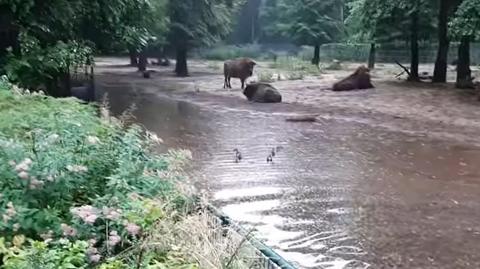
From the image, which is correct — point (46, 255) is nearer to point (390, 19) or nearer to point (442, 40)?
point (442, 40)

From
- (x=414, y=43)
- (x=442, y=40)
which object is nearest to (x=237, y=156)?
(x=442, y=40)

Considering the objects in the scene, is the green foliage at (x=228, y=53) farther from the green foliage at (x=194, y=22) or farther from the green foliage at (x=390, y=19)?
the green foliage at (x=390, y=19)

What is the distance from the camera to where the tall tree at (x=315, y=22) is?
41906 millimetres

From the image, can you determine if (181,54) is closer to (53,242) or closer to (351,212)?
(351,212)

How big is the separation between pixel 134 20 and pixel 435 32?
55.8 ft

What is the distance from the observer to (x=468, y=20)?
19453 mm

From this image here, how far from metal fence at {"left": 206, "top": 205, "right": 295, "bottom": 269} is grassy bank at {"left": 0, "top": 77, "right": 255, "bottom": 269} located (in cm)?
8

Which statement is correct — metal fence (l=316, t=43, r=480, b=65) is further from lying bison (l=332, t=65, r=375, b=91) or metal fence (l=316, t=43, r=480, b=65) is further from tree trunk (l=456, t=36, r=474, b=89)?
lying bison (l=332, t=65, r=375, b=91)

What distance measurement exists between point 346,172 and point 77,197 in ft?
22.3

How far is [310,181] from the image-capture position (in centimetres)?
949

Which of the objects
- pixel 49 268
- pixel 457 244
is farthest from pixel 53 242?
pixel 457 244

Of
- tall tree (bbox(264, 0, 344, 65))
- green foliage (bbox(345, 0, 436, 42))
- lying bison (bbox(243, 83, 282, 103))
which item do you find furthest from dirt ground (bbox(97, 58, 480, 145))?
tall tree (bbox(264, 0, 344, 65))

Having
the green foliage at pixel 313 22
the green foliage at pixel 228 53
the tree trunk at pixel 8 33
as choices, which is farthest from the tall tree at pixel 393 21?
the green foliage at pixel 228 53

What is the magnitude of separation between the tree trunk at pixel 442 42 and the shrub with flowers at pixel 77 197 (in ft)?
73.6
